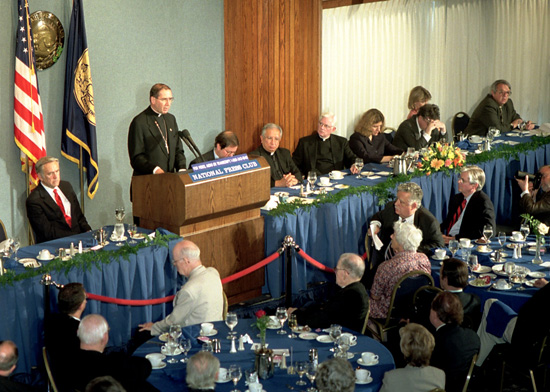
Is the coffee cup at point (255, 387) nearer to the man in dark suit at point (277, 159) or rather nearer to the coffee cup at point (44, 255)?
the coffee cup at point (44, 255)

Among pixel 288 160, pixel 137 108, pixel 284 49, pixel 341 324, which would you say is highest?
pixel 284 49

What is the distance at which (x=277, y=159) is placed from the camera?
8312 millimetres

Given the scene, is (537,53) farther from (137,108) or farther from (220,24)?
(137,108)

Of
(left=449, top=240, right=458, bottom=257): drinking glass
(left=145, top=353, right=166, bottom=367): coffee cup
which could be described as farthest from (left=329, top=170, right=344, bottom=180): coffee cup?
(left=145, top=353, right=166, bottom=367): coffee cup

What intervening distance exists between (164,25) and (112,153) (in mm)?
1643

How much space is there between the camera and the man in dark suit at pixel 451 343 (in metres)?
4.44

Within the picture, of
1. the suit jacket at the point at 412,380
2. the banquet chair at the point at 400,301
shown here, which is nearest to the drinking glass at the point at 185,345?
the suit jacket at the point at 412,380

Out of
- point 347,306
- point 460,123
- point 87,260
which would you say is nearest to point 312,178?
point 347,306

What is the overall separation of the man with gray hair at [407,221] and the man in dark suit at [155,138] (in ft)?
6.78

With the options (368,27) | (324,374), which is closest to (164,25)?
(368,27)

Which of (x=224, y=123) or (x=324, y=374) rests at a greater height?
(x=224, y=123)

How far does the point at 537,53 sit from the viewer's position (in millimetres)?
11727

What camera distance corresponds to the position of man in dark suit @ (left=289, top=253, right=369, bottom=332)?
16.6 ft

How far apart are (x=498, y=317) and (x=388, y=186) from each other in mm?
2717
